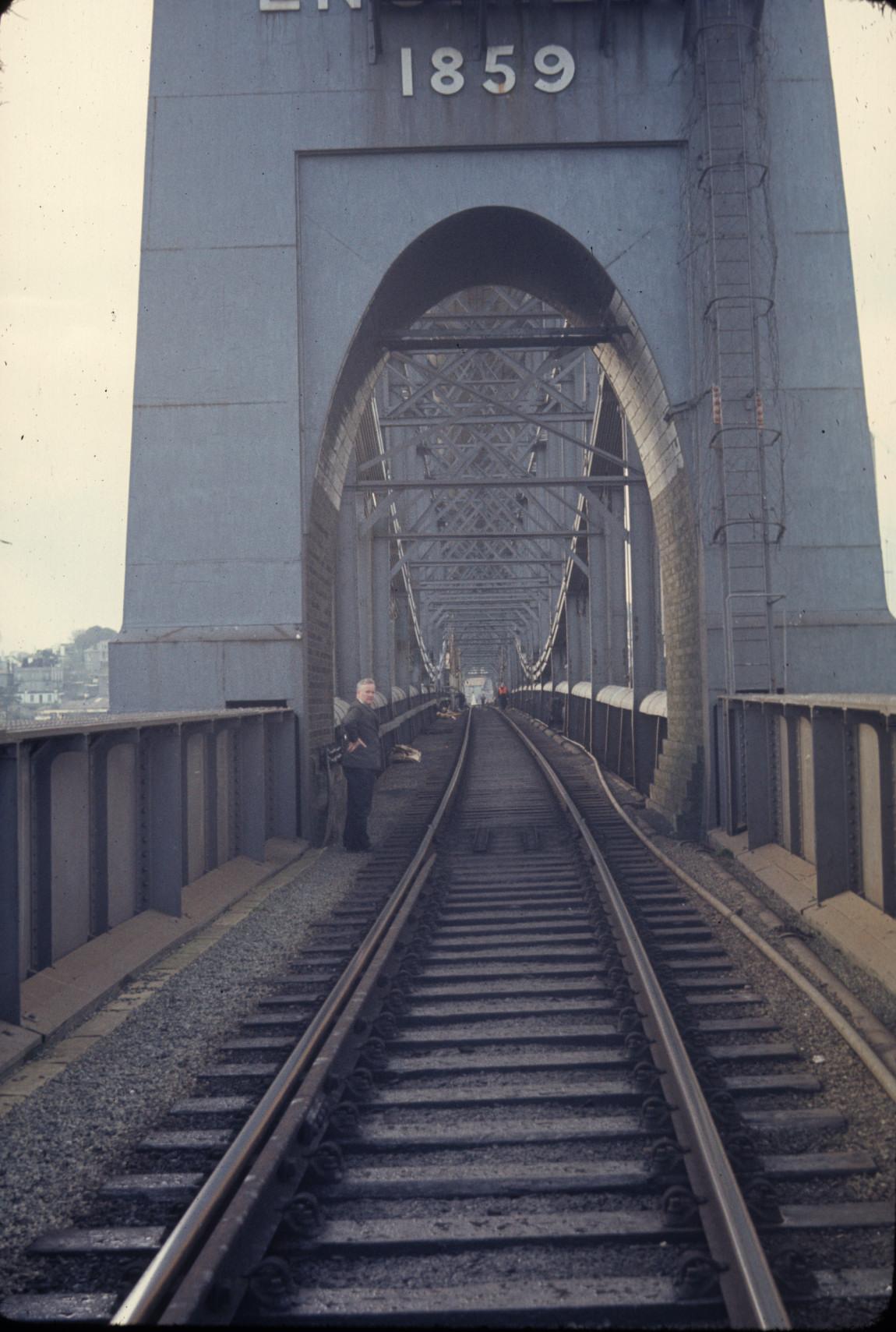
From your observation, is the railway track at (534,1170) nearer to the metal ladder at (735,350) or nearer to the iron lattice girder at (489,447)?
the metal ladder at (735,350)

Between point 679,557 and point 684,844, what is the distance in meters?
3.26

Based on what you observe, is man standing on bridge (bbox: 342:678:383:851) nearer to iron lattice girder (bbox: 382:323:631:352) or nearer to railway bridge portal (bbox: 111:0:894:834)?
railway bridge portal (bbox: 111:0:894:834)

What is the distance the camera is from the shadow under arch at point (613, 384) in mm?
11719

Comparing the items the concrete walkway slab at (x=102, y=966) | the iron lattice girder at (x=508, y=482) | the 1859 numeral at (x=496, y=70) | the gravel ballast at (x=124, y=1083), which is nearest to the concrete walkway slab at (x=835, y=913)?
the gravel ballast at (x=124, y=1083)

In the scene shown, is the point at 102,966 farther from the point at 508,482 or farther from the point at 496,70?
the point at 508,482

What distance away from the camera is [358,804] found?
10.7 metres

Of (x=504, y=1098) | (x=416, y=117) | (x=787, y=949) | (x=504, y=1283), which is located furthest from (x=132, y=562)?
(x=504, y=1283)

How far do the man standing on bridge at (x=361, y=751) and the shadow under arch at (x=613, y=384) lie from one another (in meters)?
1.27

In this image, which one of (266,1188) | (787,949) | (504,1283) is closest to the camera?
(504,1283)

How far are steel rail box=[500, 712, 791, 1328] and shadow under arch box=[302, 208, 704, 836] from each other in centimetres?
677

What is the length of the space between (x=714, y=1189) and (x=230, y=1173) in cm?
139

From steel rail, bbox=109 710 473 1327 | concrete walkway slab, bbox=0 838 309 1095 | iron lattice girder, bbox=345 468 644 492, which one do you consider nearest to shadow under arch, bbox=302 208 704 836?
iron lattice girder, bbox=345 468 644 492

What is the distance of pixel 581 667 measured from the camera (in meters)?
A: 30.8

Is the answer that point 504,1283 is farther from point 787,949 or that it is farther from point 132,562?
point 132,562
